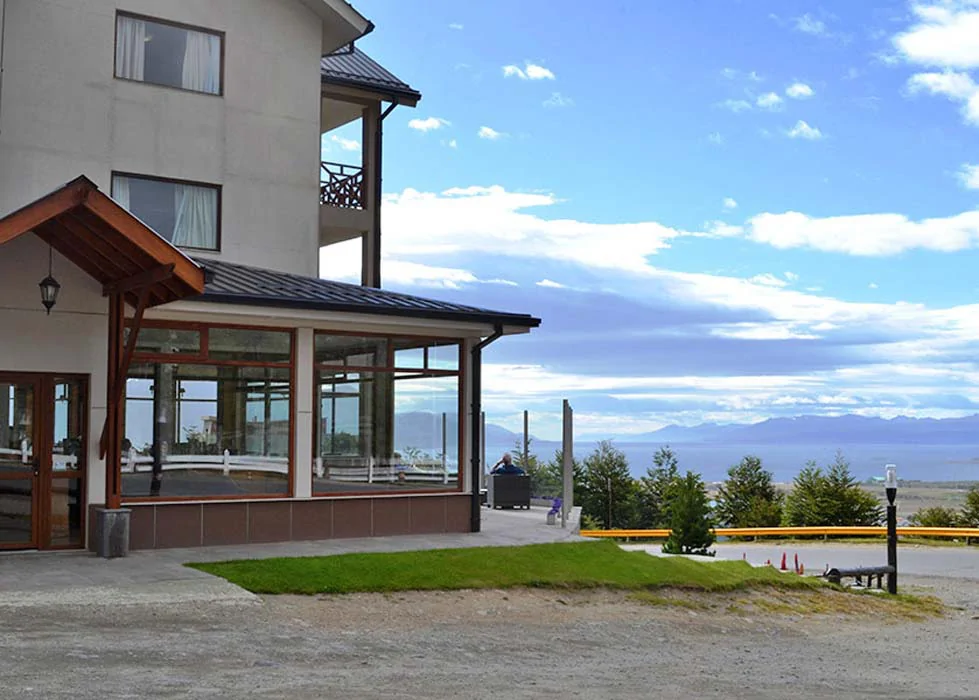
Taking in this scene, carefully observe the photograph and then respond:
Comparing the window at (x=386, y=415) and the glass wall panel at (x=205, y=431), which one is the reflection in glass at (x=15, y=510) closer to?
the glass wall panel at (x=205, y=431)

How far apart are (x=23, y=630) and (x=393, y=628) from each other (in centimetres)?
343

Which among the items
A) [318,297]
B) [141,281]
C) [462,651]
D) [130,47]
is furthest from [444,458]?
[130,47]

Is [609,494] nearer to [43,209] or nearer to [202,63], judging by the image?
[202,63]

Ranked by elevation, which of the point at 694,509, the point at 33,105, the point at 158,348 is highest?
the point at 33,105

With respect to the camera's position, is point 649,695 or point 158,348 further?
point 158,348

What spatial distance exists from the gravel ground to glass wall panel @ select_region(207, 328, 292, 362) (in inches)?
186

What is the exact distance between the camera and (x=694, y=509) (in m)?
23.2

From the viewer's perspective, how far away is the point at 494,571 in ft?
47.9

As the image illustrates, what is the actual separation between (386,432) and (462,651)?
7402 millimetres

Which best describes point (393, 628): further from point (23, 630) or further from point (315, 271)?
point (315, 271)

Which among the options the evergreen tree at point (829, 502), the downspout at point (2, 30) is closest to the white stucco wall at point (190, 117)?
the downspout at point (2, 30)

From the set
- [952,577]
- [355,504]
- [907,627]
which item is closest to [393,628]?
[355,504]

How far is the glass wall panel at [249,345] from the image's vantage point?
16.0 m

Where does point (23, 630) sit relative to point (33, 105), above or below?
below
